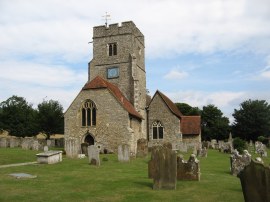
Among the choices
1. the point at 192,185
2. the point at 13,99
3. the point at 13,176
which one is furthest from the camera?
the point at 13,99

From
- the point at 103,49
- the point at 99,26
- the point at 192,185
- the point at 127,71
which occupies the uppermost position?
the point at 99,26

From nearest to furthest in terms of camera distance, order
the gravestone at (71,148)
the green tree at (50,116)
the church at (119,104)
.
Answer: the gravestone at (71,148) < the church at (119,104) < the green tree at (50,116)

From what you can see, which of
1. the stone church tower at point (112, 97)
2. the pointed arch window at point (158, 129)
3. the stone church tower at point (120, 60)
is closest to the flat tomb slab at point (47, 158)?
the stone church tower at point (112, 97)

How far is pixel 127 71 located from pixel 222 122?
31.3 m

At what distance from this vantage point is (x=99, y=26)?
133 ft

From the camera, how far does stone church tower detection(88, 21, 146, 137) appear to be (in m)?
38.1

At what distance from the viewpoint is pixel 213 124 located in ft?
213

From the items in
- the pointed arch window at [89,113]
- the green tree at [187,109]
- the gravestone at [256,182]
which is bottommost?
the gravestone at [256,182]

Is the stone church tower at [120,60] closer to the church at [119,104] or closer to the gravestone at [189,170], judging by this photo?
the church at [119,104]

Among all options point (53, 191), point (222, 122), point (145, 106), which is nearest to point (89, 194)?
point (53, 191)

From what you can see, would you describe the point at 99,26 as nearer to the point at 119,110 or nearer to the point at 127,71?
the point at 127,71

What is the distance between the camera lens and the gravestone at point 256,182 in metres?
6.04

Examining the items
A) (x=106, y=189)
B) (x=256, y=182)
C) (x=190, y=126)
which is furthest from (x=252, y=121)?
(x=256, y=182)

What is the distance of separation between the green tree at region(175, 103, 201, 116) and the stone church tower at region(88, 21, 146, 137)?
2645 cm
